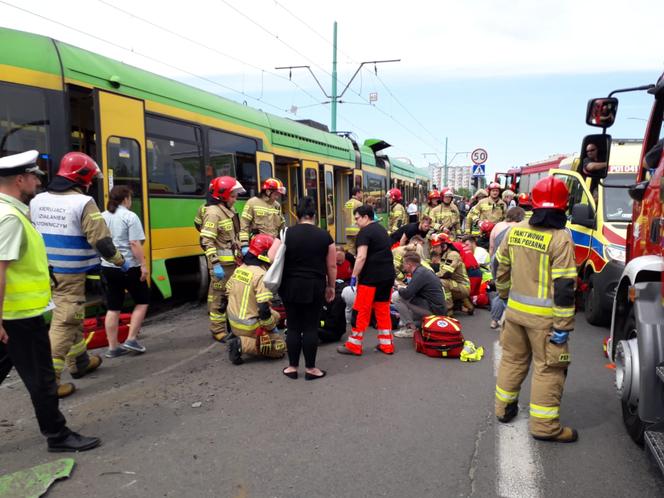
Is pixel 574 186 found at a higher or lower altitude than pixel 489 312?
higher


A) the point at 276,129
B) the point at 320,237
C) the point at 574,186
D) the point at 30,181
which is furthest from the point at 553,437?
the point at 276,129

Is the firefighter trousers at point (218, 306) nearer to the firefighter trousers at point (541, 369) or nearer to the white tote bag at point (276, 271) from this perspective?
the white tote bag at point (276, 271)

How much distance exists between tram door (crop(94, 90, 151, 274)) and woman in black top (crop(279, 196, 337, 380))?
2515mm

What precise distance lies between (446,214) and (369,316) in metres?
6.02

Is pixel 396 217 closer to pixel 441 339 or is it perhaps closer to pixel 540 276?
pixel 441 339

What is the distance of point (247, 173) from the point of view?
356 inches

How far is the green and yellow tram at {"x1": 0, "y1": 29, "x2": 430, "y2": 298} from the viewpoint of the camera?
530cm

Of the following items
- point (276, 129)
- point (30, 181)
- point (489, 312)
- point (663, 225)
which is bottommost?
point (489, 312)

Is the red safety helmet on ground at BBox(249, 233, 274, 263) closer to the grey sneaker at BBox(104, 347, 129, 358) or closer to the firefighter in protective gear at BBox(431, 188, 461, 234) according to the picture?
the grey sneaker at BBox(104, 347, 129, 358)

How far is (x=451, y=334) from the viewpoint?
5406 mm

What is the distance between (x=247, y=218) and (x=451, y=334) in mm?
3149

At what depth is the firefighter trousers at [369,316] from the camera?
5.61m

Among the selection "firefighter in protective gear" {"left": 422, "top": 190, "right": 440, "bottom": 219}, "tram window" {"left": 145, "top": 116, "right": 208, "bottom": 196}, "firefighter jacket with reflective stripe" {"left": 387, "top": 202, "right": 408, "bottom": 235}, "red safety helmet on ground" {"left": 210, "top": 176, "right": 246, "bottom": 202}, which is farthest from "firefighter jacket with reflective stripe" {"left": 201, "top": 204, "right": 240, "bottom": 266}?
"firefighter in protective gear" {"left": 422, "top": 190, "right": 440, "bottom": 219}

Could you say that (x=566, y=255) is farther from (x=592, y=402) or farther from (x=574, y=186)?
(x=574, y=186)
